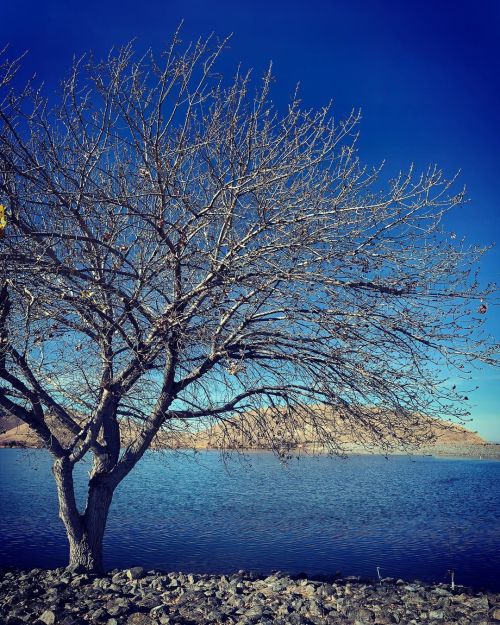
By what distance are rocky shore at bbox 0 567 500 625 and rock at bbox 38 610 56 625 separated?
0.05 ft

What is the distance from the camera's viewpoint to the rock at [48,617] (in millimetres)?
6987

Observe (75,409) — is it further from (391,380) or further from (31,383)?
(391,380)

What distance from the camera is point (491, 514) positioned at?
2228cm

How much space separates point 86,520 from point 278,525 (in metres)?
10.5

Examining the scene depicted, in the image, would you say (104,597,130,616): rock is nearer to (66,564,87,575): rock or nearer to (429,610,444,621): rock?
(66,564,87,575): rock

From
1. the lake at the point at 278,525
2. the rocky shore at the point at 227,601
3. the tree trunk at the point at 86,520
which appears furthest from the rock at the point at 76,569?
the lake at the point at 278,525

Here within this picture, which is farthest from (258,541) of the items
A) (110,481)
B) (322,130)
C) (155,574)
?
(322,130)

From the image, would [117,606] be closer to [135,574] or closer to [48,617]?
[48,617]

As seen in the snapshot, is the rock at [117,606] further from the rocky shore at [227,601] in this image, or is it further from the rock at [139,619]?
the rock at [139,619]

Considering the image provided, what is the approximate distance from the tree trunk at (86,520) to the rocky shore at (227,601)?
1.22 feet

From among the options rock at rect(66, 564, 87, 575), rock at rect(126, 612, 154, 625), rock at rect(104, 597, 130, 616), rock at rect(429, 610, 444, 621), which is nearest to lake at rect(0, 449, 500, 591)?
rock at rect(66, 564, 87, 575)

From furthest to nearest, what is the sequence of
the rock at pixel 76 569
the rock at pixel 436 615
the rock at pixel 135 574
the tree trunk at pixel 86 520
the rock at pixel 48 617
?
the rock at pixel 135 574 < the tree trunk at pixel 86 520 < the rock at pixel 76 569 < the rock at pixel 436 615 < the rock at pixel 48 617

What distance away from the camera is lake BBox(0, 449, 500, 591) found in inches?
549

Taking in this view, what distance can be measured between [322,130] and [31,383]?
5902 millimetres
